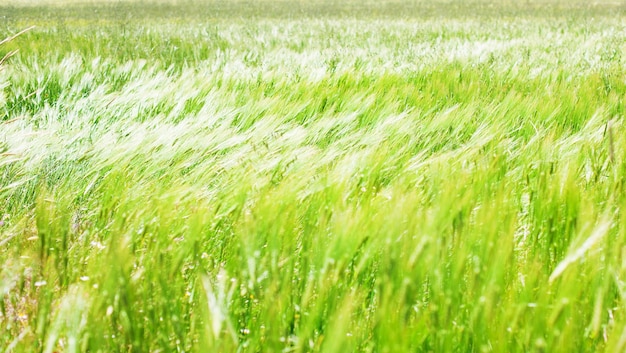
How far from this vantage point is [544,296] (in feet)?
2.30

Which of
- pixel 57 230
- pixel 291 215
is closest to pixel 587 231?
pixel 291 215

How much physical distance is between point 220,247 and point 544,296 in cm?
68

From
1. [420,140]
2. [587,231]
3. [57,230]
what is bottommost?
[420,140]

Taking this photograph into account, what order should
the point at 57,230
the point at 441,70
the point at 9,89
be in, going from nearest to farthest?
the point at 57,230, the point at 9,89, the point at 441,70

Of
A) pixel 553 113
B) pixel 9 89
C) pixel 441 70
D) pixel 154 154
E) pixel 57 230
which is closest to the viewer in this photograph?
pixel 57 230

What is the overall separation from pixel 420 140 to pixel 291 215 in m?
1.04

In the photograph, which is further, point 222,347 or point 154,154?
point 154,154

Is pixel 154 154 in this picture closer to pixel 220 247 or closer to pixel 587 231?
pixel 220 247

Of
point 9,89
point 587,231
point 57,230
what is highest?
point 587,231

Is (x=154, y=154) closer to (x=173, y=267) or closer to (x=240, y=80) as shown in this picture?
(x=173, y=267)

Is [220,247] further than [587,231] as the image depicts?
Yes

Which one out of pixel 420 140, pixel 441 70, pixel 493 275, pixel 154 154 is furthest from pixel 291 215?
pixel 441 70

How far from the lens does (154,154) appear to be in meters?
1.59

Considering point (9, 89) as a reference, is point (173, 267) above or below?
above
